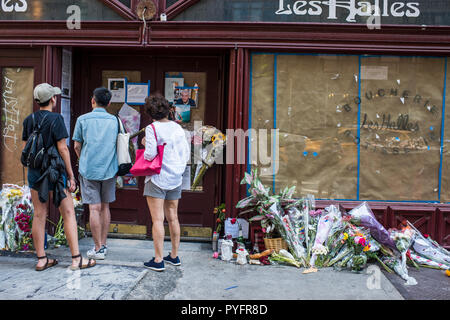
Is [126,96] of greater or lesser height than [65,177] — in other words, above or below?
above

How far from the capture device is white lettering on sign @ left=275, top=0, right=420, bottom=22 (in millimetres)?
5504

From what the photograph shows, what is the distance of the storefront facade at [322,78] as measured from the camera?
5516 mm

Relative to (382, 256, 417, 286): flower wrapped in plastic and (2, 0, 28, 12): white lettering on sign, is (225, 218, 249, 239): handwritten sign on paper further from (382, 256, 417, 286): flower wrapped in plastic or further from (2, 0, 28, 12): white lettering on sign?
(2, 0, 28, 12): white lettering on sign

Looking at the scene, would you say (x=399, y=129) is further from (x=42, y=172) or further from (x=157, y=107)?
(x=42, y=172)

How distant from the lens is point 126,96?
6.14 metres

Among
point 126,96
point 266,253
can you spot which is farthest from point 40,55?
point 266,253

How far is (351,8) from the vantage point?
218 inches

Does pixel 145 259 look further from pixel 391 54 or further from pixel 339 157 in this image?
pixel 391 54

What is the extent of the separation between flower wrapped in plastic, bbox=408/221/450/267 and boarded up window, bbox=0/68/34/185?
209 inches

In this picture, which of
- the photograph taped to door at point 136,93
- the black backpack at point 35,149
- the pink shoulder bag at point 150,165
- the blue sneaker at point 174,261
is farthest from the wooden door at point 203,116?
the black backpack at point 35,149

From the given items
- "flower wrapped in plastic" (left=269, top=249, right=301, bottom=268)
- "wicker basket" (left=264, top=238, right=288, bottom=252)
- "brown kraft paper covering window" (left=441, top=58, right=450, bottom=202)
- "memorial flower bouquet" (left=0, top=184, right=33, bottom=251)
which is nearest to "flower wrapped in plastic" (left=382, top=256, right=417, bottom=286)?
"flower wrapped in plastic" (left=269, top=249, right=301, bottom=268)

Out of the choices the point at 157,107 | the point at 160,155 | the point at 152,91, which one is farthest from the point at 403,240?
the point at 152,91
